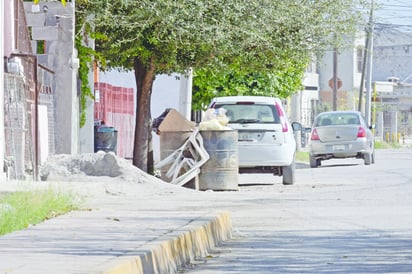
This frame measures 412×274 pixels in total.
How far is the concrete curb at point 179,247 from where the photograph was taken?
8836 mm

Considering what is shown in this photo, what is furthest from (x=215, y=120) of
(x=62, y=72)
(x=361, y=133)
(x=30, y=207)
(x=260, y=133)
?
(x=361, y=133)

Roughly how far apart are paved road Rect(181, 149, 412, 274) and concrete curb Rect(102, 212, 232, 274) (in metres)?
0.15

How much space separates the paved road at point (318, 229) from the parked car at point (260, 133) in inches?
19.9

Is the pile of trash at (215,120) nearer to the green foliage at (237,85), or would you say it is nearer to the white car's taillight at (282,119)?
the white car's taillight at (282,119)

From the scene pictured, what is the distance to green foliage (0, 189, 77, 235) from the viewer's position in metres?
11.9

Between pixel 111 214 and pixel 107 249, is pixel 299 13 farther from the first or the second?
pixel 107 249

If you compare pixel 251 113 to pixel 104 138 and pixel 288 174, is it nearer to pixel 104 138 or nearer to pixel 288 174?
pixel 288 174

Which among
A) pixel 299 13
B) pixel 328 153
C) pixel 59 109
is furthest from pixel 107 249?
pixel 328 153

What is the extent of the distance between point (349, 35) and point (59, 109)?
765cm

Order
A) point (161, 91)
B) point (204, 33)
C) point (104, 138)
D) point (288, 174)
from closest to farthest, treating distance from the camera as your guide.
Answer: point (204, 33), point (288, 174), point (104, 138), point (161, 91)

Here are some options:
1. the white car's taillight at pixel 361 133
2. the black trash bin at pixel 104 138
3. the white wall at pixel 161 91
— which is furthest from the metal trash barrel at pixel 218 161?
the white wall at pixel 161 91

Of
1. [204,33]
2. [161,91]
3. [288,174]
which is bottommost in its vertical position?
[288,174]

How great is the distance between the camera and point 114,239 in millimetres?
10641

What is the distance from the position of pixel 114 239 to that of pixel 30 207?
256 centimetres
